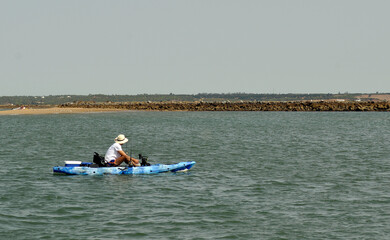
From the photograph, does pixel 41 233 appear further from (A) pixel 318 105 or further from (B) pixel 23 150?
(A) pixel 318 105

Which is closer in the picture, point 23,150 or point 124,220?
point 124,220

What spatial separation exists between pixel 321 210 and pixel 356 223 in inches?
69.2

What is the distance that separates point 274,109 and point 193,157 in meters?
111

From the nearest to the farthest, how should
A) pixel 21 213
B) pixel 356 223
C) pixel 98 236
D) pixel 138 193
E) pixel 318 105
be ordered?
pixel 98 236 < pixel 356 223 < pixel 21 213 < pixel 138 193 < pixel 318 105

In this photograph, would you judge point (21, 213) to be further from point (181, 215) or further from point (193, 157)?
point (193, 157)

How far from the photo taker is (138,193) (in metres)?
21.4

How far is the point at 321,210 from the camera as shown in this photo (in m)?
18.1

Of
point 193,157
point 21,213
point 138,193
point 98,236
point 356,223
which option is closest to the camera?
point 98,236

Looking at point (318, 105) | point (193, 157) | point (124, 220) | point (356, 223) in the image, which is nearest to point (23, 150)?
point (193, 157)

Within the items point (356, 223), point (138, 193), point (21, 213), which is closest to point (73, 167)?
point (138, 193)

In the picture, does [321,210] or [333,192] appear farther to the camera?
[333,192]

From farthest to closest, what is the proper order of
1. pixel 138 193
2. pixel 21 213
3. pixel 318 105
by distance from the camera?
pixel 318 105, pixel 138 193, pixel 21 213

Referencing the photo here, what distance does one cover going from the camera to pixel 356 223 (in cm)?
1647

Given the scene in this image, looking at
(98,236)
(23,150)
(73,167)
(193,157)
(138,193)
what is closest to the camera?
(98,236)
